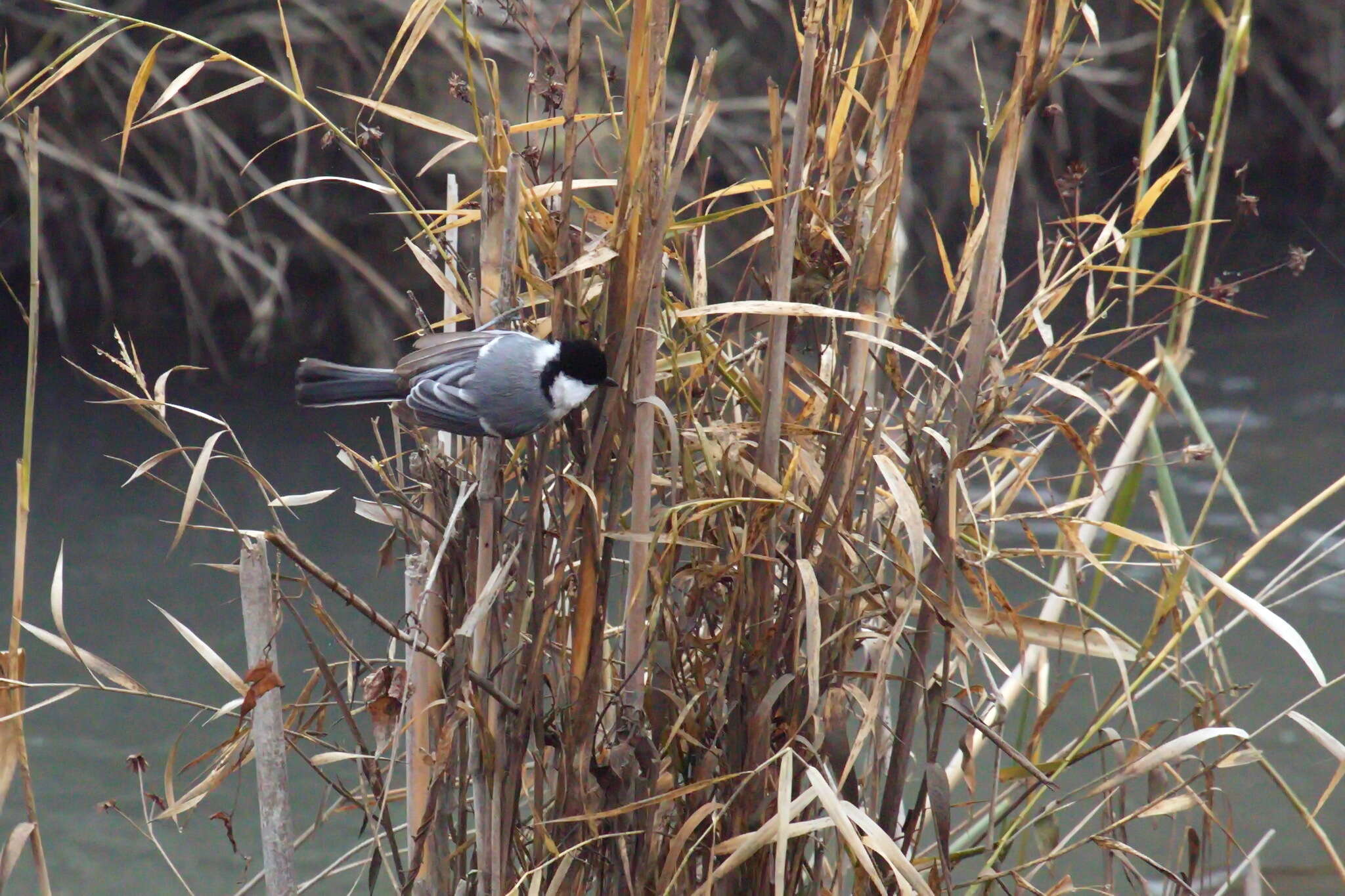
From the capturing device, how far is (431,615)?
117 centimetres

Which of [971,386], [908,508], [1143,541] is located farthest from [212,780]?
[1143,541]

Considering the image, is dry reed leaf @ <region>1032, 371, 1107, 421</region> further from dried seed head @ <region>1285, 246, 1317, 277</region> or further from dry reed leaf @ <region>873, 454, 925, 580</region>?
dried seed head @ <region>1285, 246, 1317, 277</region>

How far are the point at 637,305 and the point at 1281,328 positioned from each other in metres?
5.58

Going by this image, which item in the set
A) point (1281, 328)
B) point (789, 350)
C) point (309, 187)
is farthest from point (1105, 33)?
point (789, 350)

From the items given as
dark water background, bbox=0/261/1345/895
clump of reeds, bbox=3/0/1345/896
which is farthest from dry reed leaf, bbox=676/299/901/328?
dark water background, bbox=0/261/1345/895

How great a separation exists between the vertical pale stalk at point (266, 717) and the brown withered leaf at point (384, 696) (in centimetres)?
9

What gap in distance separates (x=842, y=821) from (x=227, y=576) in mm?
3291

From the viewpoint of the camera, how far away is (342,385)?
1.33 meters

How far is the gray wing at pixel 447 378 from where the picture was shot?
1.13 metres

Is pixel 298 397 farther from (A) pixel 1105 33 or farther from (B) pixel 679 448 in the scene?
(A) pixel 1105 33

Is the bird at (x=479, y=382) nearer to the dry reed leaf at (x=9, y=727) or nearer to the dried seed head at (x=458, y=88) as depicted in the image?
the dried seed head at (x=458, y=88)

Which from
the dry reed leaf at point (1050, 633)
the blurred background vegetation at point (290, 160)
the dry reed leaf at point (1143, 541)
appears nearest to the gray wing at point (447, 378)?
the dry reed leaf at point (1050, 633)

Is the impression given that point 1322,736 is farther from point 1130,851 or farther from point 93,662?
point 93,662

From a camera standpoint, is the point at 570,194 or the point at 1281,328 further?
the point at 1281,328
